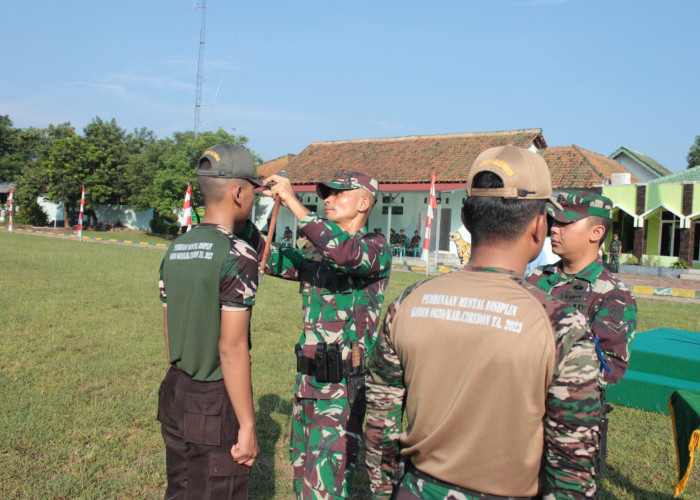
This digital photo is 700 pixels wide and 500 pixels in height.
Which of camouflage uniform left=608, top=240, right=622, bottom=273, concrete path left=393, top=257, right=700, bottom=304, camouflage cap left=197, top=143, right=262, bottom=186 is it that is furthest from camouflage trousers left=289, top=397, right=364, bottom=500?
camouflage uniform left=608, top=240, right=622, bottom=273

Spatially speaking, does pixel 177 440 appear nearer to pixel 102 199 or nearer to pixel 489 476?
pixel 489 476

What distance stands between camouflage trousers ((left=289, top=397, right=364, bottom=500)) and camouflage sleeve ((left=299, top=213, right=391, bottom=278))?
0.72m

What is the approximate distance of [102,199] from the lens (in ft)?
129

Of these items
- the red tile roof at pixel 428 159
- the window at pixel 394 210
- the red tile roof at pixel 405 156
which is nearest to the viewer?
the red tile roof at pixel 428 159

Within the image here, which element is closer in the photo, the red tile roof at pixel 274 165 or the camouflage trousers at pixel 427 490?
the camouflage trousers at pixel 427 490

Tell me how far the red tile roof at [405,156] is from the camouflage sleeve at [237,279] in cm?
2362

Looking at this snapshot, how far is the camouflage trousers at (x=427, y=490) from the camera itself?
151 centimetres

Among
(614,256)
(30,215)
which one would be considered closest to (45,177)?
(30,215)

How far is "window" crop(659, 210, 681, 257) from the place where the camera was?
24.3 metres

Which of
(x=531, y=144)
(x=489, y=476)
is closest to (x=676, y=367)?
(x=489, y=476)

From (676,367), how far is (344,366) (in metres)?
4.39

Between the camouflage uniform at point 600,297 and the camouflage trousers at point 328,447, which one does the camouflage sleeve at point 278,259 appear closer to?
the camouflage trousers at point 328,447

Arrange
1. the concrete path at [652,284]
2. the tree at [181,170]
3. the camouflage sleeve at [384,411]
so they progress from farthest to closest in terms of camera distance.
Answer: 1. the tree at [181,170]
2. the concrete path at [652,284]
3. the camouflage sleeve at [384,411]

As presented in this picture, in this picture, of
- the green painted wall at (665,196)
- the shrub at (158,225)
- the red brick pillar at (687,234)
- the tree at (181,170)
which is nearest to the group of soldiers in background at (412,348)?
the red brick pillar at (687,234)
